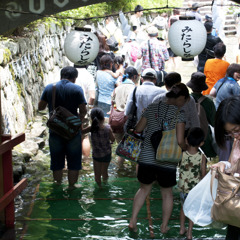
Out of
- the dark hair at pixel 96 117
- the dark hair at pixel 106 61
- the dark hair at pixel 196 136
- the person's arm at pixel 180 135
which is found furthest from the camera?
the dark hair at pixel 106 61

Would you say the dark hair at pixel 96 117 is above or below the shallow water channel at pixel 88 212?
above

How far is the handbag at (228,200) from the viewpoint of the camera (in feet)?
11.4

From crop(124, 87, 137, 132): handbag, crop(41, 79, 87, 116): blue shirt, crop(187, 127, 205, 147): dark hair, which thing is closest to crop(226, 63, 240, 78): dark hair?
crop(124, 87, 137, 132): handbag

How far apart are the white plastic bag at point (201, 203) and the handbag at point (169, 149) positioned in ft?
3.78

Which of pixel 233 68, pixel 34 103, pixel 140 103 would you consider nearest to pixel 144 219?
pixel 140 103

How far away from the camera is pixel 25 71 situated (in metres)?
10.5

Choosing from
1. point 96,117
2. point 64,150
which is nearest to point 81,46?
point 96,117

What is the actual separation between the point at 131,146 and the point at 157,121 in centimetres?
87

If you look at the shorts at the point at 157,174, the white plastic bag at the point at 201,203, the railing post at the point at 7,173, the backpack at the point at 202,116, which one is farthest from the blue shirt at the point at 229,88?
the white plastic bag at the point at 201,203

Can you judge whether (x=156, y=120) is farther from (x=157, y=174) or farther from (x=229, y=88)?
(x=229, y=88)

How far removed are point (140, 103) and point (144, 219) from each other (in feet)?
5.76

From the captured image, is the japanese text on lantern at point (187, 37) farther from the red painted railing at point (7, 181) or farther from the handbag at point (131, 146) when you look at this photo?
the red painted railing at point (7, 181)

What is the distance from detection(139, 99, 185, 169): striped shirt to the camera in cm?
528

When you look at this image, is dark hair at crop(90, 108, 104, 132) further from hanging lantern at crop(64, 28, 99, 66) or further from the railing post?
the railing post
